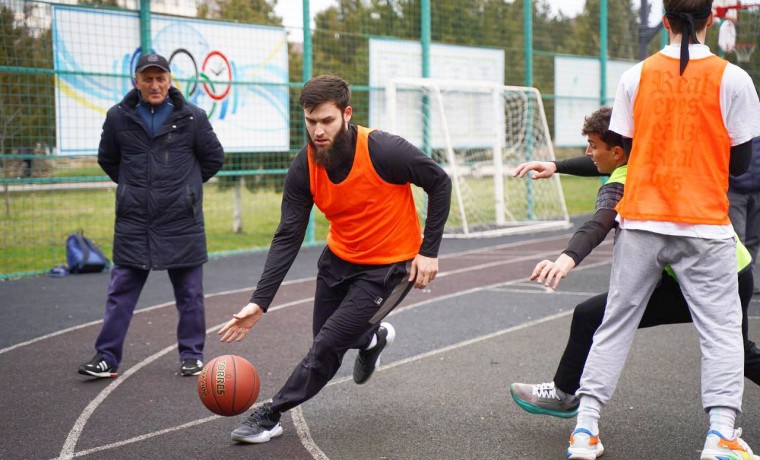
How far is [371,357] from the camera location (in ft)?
16.9

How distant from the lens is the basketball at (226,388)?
4.46 meters

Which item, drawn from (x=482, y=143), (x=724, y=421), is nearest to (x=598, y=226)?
(x=724, y=421)

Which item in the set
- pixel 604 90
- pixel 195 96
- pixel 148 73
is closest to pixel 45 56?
pixel 195 96

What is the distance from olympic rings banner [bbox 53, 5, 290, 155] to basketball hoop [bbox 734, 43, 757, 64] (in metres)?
8.64

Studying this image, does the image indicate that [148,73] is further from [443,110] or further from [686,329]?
[443,110]

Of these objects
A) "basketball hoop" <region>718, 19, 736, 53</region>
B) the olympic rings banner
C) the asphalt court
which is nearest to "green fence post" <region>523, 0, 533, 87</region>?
"basketball hoop" <region>718, 19, 736, 53</region>

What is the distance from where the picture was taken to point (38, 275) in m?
10.8

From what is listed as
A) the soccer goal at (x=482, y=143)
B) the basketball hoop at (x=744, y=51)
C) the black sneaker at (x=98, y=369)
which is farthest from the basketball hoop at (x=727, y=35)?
the black sneaker at (x=98, y=369)

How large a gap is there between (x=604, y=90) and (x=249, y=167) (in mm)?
9504

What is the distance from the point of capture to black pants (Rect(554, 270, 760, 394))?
13.5 ft

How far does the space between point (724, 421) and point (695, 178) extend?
1025 millimetres

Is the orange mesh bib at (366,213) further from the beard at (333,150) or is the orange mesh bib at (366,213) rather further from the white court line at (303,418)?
the white court line at (303,418)

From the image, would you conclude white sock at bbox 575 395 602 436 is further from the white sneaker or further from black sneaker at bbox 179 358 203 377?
black sneaker at bbox 179 358 203 377

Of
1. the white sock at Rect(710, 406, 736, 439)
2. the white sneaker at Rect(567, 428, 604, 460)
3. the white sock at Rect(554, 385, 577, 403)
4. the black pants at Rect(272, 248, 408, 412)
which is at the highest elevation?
the black pants at Rect(272, 248, 408, 412)
